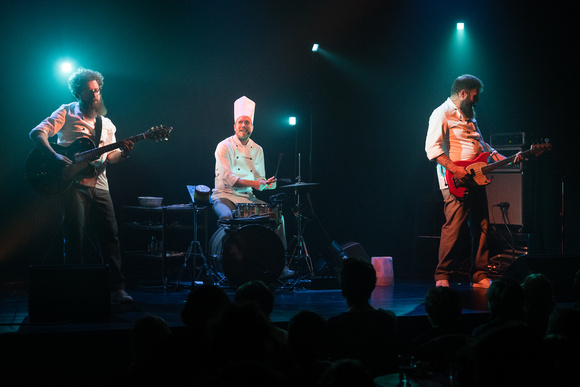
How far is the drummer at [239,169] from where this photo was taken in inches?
285

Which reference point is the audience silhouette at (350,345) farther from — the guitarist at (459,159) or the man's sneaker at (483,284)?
the man's sneaker at (483,284)

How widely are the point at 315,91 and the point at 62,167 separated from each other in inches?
170

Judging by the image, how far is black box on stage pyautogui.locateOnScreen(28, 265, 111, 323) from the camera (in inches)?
178

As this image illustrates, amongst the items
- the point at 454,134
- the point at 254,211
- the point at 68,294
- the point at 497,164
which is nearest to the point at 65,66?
the point at 254,211

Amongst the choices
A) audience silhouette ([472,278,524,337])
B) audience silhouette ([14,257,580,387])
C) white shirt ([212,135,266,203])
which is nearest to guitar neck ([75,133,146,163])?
white shirt ([212,135,266,203])

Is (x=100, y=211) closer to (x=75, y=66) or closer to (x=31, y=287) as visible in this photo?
(x=31, y=287)

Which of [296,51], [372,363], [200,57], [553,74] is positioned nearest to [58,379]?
[372,363]

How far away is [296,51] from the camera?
853 cm

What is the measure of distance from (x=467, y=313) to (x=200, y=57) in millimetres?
4973

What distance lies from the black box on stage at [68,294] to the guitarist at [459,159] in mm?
3518

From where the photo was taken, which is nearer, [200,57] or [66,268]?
[66,268]

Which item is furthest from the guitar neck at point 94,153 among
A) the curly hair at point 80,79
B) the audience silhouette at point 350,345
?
the audience silhouette at point 350,345

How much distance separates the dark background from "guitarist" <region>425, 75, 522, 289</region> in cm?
141

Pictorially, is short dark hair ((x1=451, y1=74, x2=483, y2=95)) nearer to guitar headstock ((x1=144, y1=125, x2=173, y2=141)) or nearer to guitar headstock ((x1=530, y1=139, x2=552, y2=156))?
guitar headstock ((x1=530, y1=139, x2=552, y2=156))
